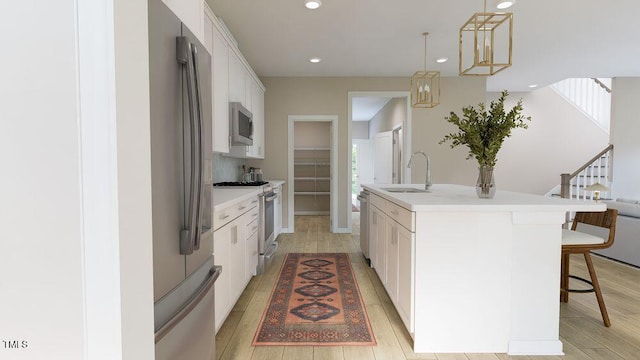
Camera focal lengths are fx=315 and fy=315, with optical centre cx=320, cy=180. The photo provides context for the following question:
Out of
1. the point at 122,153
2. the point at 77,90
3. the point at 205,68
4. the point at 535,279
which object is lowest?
the point at 535,279

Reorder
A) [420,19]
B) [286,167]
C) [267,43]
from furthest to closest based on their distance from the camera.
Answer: [286,167], [267,43], [420,19]

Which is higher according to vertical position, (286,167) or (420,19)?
(420,19)

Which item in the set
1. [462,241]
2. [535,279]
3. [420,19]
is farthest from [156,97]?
[420,19]

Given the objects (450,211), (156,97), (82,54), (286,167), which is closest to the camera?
(82,54)

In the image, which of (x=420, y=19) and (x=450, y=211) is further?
(x=420, y=19)

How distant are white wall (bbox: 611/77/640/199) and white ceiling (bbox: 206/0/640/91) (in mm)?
460

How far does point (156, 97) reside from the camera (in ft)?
3.18

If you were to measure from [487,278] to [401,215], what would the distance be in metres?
0.64

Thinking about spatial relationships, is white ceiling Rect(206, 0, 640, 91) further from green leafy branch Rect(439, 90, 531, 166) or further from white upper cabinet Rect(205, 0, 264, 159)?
green leafy branch Rect(439, 90, 531, 166)

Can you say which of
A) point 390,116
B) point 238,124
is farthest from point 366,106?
point 238,124

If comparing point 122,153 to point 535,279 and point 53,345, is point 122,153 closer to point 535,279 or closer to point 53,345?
point 53,345

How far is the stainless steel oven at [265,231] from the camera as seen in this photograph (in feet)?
11.3

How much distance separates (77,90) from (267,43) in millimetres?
3996

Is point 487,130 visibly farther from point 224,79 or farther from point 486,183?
point 224,79
